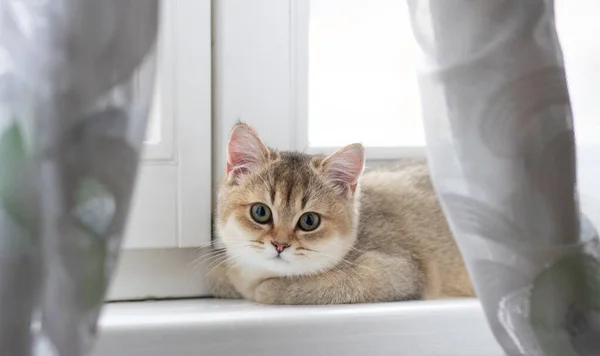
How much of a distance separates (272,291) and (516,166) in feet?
1.68

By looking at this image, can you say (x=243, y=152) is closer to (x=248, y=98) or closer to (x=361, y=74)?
(x=248, y=98)

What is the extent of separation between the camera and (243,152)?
1.12 metres

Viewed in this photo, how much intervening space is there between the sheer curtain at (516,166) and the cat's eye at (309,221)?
0.47 metres

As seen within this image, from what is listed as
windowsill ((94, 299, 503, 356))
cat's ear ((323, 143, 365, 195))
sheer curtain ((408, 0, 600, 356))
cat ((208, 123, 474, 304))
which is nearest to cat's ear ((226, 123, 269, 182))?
cat ((208, 123, 474, 304))

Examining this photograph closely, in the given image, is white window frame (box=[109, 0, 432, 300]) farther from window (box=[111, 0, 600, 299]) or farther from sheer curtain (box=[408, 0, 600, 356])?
sheer curtain (box=[408, 0, 600, 356])

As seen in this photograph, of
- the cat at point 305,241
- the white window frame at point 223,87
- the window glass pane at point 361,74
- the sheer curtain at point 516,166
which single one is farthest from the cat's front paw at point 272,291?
the sheer curtain at point 516,166

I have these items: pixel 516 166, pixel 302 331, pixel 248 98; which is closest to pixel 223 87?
pixel 248 98

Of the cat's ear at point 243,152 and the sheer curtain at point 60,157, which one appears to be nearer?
the sheer curtain at point 60,157

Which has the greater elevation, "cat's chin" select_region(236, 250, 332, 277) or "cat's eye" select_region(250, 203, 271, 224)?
"cat's eye" select_region(250, 203, 271, 224)

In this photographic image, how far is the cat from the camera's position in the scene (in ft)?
3.61

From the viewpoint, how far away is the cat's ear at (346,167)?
3.65 ft

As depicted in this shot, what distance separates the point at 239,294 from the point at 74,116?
0.62m

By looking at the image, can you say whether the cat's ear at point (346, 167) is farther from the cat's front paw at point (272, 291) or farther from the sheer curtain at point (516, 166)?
the sheer curtain at point (516, 166)

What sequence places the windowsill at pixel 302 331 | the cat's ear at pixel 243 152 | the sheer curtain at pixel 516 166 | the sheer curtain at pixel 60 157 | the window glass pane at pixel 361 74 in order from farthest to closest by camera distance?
1. the window glass pane at pixel 361 74
2. the cat's ear at pixel 243 152
3. the windowsill at pixel 302 331
4. the sheer curtain at pixel 516 166
5. the sheer curtain at pixel 60 157
